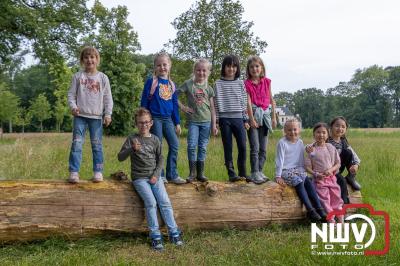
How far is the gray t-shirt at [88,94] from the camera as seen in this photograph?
5566mm

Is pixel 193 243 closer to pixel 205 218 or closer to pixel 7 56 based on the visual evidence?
pixel 205 218

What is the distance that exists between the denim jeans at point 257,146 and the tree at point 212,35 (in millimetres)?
21820

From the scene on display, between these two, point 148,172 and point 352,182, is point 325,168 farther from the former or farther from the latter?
point 148,172

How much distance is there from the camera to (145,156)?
17.8 ft

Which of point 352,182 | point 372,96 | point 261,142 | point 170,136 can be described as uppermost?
point 372,96

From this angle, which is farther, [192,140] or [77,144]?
[192,140]

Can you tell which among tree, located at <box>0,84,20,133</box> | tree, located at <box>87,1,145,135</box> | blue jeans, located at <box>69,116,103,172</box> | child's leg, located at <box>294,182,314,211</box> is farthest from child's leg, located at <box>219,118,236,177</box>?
tree, located at <box>0,84,20,133</box>

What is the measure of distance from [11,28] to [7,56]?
2993 millimetres

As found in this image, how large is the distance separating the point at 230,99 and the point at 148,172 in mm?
1766

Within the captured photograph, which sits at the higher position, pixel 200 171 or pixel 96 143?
pixel 96 143

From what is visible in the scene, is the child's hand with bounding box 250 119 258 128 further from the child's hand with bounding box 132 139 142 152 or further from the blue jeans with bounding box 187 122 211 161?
the child's hand with bounding box 132 139 142 152

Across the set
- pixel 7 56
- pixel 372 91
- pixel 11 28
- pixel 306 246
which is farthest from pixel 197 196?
pixel 372 91
